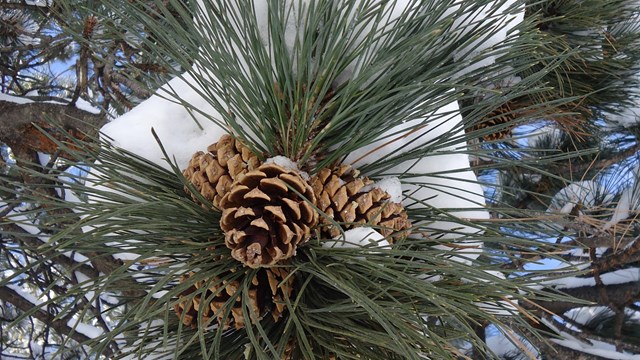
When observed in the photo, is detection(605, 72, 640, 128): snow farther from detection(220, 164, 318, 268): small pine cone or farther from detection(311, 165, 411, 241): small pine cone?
detection(220, 164, 318, 268): small pine cone

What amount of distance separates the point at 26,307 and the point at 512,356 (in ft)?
6.80

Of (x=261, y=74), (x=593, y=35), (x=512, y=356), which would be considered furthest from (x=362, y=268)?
(x=512, y=356)

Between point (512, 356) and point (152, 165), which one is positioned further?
point (512, 356)

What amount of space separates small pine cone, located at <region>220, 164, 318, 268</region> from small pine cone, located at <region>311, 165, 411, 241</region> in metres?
0.04

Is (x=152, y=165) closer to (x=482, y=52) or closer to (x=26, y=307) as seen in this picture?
(x=482, y=52)

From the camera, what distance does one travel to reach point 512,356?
9.04 feet

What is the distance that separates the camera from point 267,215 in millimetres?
758

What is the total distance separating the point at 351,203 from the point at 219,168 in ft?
0.62

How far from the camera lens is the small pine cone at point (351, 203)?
31.4 inches

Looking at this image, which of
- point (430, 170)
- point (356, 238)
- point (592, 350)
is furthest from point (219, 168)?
point (592, 350)

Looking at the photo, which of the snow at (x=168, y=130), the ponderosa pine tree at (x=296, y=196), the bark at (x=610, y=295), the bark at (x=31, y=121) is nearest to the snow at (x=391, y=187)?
the ponderosa pine tree at (x=296, y=196)

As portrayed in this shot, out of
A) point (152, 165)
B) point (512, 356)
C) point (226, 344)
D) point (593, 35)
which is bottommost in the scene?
point (512, 356)

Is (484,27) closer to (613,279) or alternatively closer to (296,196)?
(296,196)

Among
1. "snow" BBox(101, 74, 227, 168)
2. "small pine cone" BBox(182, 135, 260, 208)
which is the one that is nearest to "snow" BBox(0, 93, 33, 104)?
"snow" BBox(101, 74, 227, 168)
